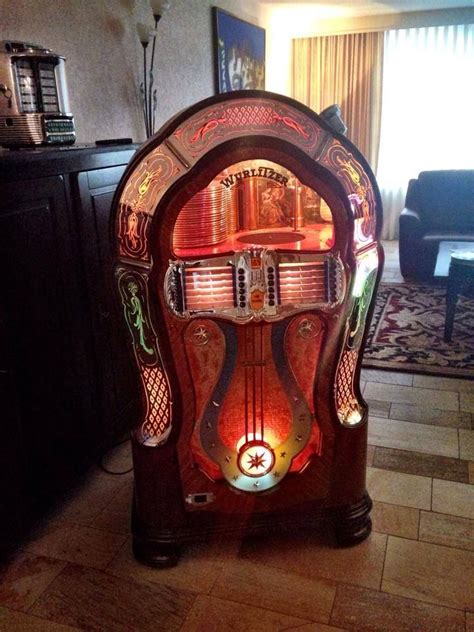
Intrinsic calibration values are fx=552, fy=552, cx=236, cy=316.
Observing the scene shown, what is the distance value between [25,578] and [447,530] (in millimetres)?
1326

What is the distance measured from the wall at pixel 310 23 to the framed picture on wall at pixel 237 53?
0.42 m

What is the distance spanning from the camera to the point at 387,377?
2.90m

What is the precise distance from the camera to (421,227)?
4645 millimetres

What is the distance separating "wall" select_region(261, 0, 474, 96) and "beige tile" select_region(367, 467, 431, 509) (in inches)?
179

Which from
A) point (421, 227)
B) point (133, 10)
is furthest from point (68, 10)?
point (421, 227)

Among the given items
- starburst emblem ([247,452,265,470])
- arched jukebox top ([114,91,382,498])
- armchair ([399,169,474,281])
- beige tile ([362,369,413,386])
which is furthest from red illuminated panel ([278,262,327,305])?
armchair ([399,169,474,281])

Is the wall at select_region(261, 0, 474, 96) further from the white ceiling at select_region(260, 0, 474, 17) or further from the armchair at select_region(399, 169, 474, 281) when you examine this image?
the armchair at select_region(399, 169, 474, 281)

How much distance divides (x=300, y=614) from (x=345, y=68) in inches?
233

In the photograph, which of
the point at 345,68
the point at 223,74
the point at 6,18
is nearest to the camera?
the point at 6,18

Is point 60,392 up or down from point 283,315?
down

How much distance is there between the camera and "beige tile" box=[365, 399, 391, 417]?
8.34 feet

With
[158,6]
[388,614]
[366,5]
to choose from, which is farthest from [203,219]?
[366,5]

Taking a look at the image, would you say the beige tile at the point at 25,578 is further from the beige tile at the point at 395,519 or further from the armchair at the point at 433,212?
the armchair at the point at 433,212

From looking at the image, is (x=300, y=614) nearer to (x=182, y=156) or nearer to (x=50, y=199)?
(x=182, y=156)
